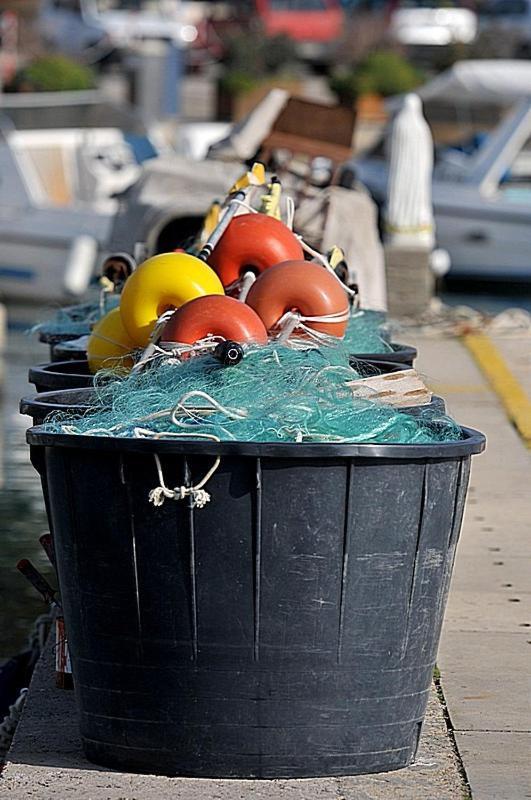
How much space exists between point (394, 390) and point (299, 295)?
548 millimetres

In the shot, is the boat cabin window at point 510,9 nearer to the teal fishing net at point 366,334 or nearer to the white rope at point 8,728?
the teal fishing net at point 366,334

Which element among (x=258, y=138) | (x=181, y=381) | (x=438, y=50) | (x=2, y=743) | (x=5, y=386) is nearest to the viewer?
(x=181, y=381)

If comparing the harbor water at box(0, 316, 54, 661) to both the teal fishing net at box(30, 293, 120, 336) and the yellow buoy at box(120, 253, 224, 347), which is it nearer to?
the teal fishing net at box(30, 293, 120, 336)

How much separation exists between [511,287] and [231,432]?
1755 cm

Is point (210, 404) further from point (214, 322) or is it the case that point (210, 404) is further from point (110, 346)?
point (110, 346)

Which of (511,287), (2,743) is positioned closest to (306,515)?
(2,743)

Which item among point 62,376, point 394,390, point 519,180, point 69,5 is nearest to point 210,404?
point 394,390

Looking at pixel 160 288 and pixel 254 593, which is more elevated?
pixel 160 288

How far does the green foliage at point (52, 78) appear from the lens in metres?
33.3

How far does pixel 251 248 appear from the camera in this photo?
15.9ft

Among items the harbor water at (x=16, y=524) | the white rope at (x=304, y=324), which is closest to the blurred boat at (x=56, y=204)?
the harbor water at (x=16, y=524)

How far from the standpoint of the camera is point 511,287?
20.6 meters

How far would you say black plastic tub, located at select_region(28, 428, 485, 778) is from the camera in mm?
3418

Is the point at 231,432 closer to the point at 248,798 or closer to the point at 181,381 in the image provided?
the point at 181,381
